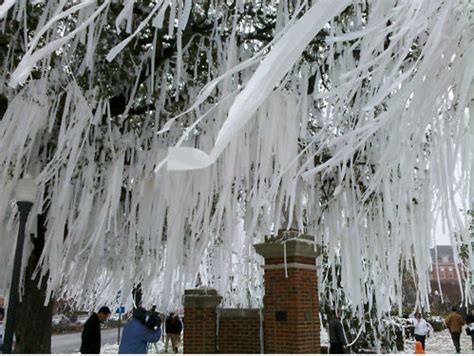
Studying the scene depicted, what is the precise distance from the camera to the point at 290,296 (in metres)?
8.64

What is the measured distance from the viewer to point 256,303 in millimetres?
16422

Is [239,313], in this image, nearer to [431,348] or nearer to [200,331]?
[200,331]

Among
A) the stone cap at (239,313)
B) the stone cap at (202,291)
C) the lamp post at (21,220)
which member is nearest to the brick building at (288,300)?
the stone cap at (239,313)

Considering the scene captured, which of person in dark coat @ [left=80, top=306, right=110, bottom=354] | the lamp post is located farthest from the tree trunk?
the lamp post

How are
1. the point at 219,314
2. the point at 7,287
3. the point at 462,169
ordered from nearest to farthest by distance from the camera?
1. the point at 462,169
2. the point at 7,287
3. the point at 219,314

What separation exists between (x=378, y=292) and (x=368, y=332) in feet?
37.8

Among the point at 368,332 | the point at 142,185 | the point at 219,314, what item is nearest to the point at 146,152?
the point at 142,185

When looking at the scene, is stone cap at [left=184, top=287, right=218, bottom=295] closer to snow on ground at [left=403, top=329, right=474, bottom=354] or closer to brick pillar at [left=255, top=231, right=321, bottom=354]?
brick pillar at [left=255, top=231, right=321, bottom=354]

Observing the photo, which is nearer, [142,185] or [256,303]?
[142,185]

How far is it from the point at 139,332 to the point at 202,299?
13.2ft

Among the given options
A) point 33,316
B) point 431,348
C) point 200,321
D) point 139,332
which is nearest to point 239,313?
point 200,321

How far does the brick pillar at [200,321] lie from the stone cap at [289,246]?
2458mm

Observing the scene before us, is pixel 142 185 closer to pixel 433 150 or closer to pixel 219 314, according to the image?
pixel 433 150

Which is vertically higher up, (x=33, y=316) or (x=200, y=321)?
(x=33, y=316)
